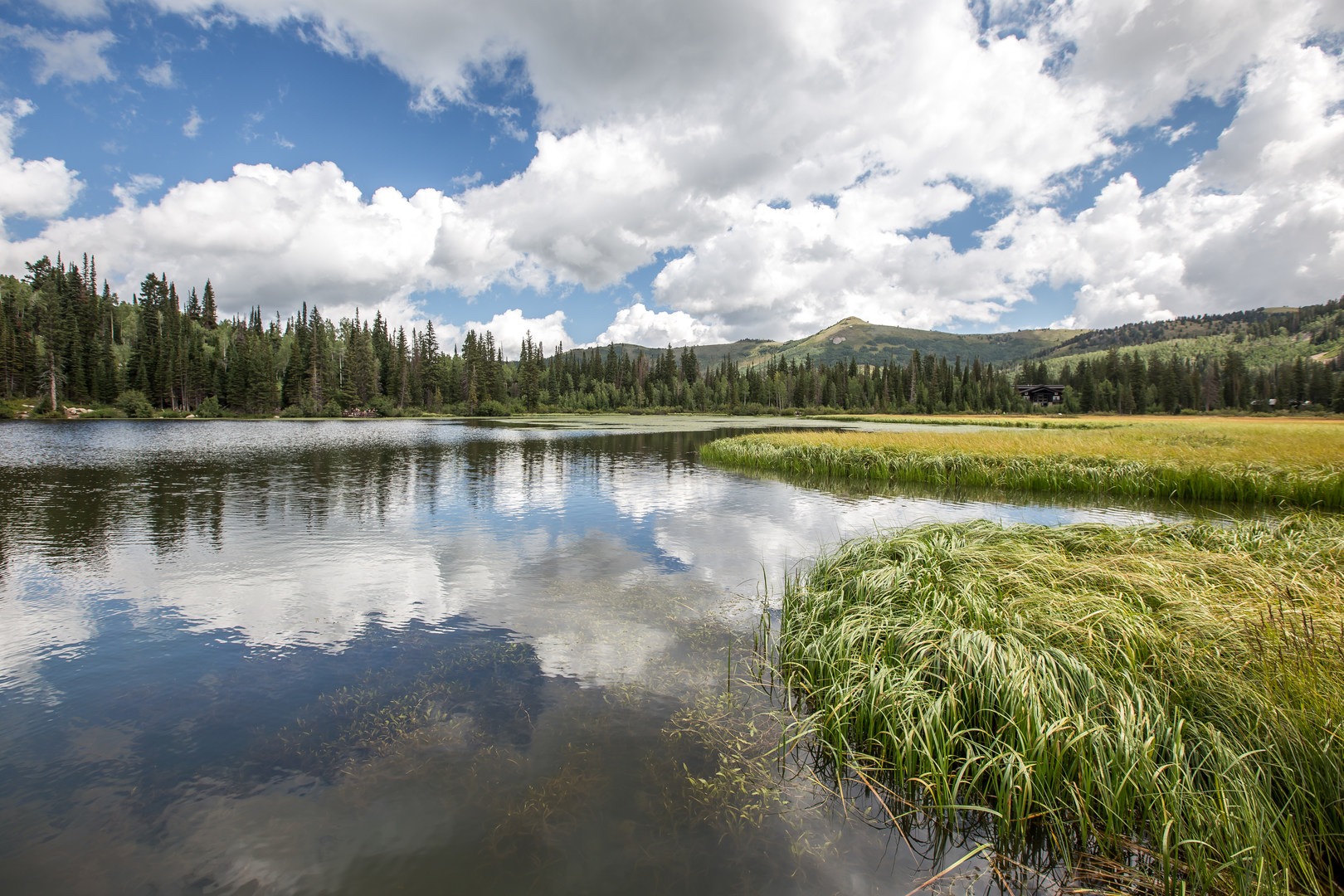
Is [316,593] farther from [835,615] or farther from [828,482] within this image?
[828,482]

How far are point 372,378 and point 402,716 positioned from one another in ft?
507

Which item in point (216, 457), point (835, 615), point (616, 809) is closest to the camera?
point (616, 809)

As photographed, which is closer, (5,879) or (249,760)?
(5,879)

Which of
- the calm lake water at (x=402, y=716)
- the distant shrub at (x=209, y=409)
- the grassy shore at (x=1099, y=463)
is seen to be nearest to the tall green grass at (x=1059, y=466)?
the grassy shore at (x=1099, y=463)

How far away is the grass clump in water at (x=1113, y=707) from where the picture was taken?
4844 mm

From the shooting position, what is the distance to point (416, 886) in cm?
527

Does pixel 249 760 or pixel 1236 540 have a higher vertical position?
pixel 1236 540

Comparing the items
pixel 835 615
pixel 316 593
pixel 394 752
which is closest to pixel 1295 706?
pixel 835 615

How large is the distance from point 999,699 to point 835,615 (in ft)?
12.4

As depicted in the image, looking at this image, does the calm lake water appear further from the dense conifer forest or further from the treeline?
the treeline

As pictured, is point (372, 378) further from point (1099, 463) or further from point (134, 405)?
point (1099, 463)

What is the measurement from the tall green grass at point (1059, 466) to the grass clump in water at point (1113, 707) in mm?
19349

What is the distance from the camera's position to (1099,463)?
30.1 meters

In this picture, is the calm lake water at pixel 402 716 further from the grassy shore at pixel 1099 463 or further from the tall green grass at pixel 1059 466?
the grassy shore at pixel 1099 463
